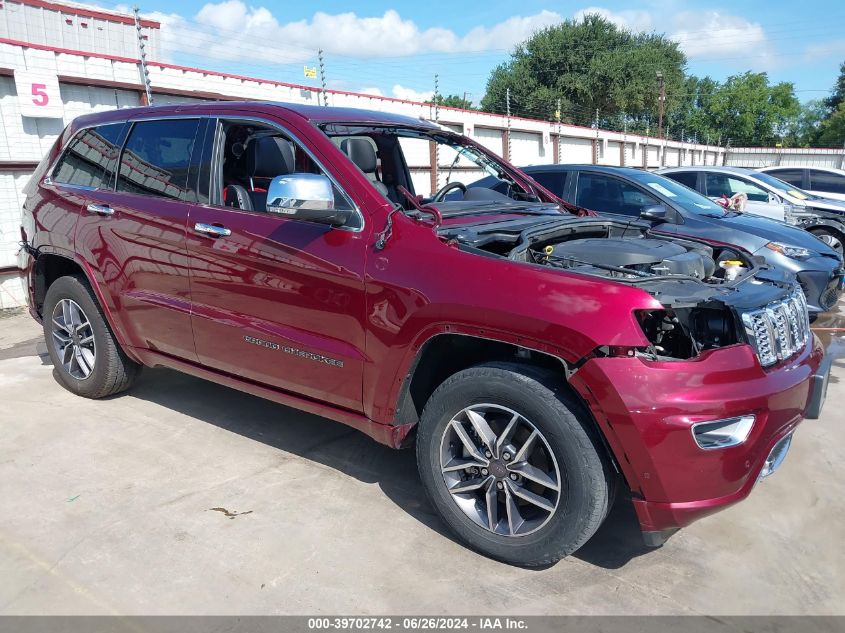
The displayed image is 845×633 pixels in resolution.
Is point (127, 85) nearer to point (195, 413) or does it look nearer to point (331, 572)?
point (195, 413)

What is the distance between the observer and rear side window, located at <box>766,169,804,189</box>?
1230 centimetres

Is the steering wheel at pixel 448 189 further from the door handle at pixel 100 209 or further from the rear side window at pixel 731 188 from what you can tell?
the rear side window at pixel 731 188

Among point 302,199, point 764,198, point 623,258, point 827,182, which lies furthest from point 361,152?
point 827,182

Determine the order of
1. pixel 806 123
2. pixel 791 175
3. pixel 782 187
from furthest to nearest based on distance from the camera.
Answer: pixel 806 123 → pixel 791 175 → pixel 782 187

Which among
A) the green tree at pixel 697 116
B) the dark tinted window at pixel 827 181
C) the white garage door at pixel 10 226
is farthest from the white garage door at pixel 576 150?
the green tree at pixel 697 116

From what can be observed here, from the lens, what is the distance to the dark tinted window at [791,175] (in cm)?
1230

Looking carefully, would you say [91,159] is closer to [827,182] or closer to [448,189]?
[448,189]

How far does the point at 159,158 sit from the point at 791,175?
1215 cm

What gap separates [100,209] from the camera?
13.3ft

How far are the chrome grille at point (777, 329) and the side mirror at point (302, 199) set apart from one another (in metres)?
1.78

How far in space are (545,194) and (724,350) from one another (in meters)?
2.07

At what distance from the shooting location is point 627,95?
4797 centimetres

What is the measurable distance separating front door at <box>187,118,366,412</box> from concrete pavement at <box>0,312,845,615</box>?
1.92ft

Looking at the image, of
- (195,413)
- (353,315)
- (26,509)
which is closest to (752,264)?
(353,315)
